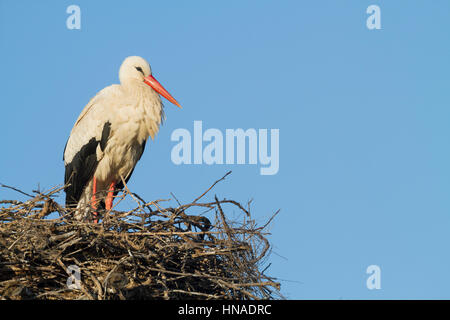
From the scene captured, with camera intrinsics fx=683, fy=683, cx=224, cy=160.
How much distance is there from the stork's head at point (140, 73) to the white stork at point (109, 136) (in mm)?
36

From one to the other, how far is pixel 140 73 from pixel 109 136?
817mm

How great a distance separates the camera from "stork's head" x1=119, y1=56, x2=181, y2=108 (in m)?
6.99

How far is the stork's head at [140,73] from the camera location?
22.9 feet

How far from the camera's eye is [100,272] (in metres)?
4.61

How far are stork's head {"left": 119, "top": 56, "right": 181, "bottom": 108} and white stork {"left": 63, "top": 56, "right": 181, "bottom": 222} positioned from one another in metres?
0.04

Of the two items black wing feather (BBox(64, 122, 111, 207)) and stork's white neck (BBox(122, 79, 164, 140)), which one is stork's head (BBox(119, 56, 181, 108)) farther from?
black wing feather (BBox(64, 122, 111, 207))

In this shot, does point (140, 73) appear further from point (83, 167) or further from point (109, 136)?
point (83, 167)

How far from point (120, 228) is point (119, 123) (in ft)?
6.60

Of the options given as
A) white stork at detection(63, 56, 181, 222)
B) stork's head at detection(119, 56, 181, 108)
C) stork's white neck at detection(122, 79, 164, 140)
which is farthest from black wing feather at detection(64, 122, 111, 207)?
stork's head at detection(119, 56, 181, 108)

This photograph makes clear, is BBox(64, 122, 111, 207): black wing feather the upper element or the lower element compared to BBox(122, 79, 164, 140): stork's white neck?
lower

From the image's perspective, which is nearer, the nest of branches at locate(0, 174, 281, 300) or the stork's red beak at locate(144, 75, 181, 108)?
the nest of branches at locate(0, 174, 281, 300)

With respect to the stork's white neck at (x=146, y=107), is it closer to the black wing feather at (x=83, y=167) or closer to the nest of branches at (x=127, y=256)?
the black wing feather at (x=83, y=167)

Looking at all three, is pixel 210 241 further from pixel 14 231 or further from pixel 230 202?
pixel 14 231
